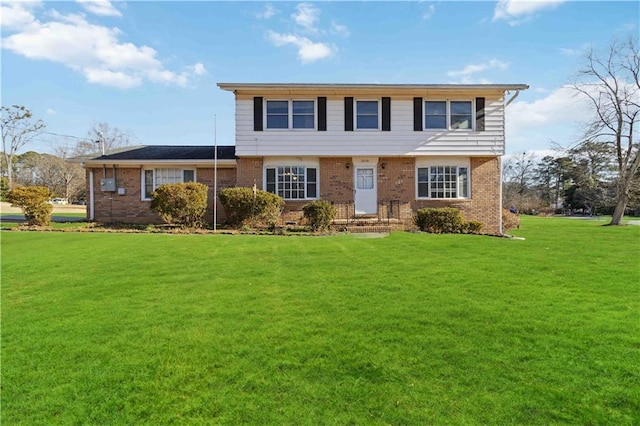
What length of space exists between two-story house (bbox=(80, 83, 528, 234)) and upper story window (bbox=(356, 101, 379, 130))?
1.7 inches

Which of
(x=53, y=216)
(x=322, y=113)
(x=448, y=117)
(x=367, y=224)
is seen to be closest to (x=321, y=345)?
(x=367, y=224)

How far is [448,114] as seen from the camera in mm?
16781

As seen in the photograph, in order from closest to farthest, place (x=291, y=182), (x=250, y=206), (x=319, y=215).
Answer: (x=319, y=215) < (x=250, y=206) < (x=291, y=182)

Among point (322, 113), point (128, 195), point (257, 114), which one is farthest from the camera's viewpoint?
point (128, 195)

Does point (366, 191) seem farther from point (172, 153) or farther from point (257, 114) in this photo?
point (172, 153)

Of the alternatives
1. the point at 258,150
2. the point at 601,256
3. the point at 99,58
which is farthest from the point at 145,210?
the point at 601,256

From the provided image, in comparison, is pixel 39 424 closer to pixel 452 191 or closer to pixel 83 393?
pixel 83 393

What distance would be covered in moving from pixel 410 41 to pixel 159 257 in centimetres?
1125

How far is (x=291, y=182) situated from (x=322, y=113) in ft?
10.7

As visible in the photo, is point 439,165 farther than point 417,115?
Yes

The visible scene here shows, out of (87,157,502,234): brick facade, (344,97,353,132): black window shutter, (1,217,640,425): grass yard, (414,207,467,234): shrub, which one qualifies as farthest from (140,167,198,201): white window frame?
(1,217,640,425): grass yard

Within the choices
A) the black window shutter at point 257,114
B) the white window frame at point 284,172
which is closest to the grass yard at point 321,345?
the white window frame at point 284,172

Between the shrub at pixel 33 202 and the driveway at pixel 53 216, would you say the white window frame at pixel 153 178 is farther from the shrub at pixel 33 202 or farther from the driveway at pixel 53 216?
the driveway at pixel 53 216

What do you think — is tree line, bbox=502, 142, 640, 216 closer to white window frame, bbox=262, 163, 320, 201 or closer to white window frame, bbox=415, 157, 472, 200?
white window frame, bbox=415, 157, 472, 200
